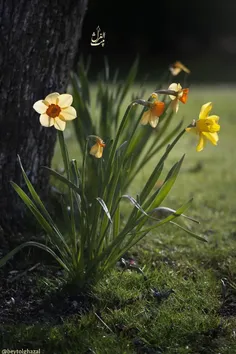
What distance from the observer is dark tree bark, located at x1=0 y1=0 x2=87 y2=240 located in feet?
9.98

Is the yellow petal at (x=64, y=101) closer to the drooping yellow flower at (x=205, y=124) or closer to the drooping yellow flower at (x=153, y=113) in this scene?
the drooping yellow flower at (x=153, y=113)

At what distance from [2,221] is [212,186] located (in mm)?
2475

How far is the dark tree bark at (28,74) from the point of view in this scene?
3.04 meters

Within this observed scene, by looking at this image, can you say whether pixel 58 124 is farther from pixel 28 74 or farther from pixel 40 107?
pixel 28 74

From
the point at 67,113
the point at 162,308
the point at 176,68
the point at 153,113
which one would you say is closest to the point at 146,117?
the point at 153,113

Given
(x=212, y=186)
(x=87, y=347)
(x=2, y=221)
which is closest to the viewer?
(x=87, y=347)

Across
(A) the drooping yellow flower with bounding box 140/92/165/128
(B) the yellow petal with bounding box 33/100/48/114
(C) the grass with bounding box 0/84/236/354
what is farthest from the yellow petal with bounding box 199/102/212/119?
(C) the grass with bounding box 0/84/236/354

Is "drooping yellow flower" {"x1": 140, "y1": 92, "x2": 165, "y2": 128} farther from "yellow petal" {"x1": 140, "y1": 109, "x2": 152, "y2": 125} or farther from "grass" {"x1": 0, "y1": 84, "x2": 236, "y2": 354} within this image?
"grass" {"x1": 0, "y1": 84, "x2": 236, "y2": 354}

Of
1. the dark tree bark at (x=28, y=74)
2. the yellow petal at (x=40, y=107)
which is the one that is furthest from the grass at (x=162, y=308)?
the yellow petal at (x=40, y=107)

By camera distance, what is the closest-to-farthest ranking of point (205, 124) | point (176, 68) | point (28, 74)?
point (205, 124)
point (28, 74)
point (176, 68)

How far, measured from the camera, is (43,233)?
330 cm

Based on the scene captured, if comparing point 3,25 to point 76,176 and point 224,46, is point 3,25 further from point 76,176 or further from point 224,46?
point 224,46

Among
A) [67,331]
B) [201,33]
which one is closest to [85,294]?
[67,331]

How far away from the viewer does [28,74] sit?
→ 10.3ft
